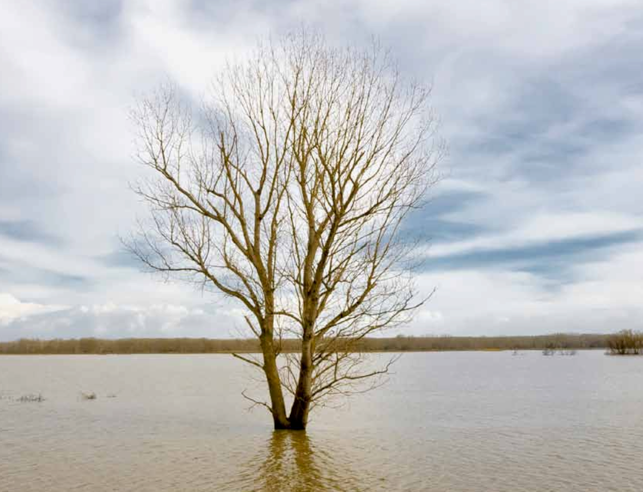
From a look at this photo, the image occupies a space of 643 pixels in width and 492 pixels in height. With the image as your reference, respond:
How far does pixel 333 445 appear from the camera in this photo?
14414mm

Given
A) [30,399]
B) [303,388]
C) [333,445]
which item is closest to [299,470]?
[333,445]

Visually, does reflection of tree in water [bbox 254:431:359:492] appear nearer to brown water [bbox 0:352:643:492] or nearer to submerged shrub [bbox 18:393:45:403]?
brown water [bbox 0:352:643:492]

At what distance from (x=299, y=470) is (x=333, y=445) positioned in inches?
115

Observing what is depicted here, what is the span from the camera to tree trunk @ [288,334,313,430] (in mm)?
14406

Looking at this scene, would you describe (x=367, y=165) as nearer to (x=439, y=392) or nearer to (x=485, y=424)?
(x=485, y=424)

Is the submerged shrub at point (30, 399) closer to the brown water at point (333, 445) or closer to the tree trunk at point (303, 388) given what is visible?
the brown water at point (333, 445)

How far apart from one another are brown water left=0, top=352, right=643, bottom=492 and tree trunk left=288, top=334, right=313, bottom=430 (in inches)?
18.6

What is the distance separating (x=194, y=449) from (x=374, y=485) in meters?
5.36

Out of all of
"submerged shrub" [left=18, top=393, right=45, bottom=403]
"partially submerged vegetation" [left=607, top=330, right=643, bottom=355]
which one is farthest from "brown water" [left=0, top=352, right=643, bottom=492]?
"partially submerged vegetation" [left=607, top=330, right=643, bottom=355]

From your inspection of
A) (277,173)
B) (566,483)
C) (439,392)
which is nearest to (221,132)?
(277,173)

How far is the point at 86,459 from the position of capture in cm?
1263

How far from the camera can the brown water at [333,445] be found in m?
10.9

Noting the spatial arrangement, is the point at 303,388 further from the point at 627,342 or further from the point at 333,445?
the point at 627,342

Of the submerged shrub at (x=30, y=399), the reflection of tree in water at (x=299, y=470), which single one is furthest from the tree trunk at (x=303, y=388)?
the submerged shrub at (x=30, y=399)
